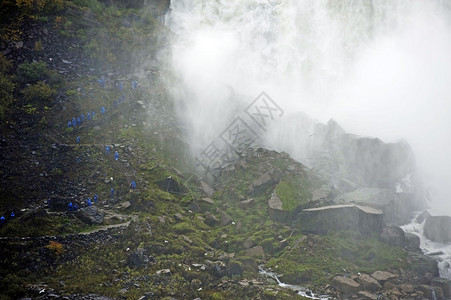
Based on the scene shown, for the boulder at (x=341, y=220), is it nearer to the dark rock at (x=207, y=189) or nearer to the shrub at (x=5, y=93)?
the dark rock at (x=207, y=189)

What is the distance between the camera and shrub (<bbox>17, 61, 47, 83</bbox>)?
27984mm

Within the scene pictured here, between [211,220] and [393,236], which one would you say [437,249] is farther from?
[211,220]

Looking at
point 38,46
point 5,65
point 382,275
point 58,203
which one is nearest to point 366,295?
point 382,275

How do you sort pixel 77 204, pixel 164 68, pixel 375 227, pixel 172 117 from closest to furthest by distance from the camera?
pixel 77 204
pixel 375 227
pixel 172 117
pixel 164 68

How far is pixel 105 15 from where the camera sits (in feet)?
126

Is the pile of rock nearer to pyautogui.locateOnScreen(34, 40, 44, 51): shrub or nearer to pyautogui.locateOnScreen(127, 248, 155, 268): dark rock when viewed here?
pyautogui.locateOnScreen(127, 248, 155, 268): dark rock

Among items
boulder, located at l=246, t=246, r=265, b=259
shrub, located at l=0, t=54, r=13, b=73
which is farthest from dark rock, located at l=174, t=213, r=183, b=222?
shrub, located at l=0, t=54, r=13, b=73

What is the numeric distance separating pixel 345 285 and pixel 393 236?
6.24 metres

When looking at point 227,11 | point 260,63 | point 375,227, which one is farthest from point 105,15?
point 375,227

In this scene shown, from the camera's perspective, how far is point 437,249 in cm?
2536

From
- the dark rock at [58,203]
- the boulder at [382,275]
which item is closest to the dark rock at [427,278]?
the boulder at [382,275]

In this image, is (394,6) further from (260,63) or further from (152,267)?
(152,267)

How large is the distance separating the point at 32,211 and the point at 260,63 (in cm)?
3224

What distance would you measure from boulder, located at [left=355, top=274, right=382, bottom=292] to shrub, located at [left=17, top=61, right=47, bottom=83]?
2719 cm
